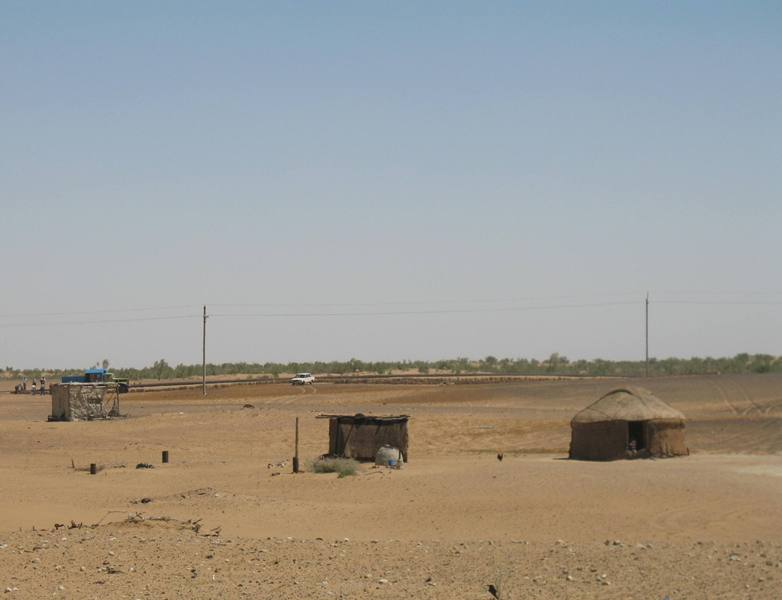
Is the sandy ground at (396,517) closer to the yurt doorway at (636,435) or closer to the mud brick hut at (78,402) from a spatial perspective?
the yurt doorway at (636,435)

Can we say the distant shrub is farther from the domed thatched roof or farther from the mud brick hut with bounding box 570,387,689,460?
the domed thatched roof

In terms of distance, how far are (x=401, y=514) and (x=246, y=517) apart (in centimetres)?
285

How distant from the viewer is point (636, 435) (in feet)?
99.2

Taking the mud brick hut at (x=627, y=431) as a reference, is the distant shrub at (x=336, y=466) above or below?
below

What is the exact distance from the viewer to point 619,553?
15.7 metres

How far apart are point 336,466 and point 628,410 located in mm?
8309

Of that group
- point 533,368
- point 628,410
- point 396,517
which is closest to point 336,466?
point 396,517

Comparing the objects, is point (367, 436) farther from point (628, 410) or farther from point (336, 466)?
point (628, 410)

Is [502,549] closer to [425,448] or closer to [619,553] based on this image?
[619,553]

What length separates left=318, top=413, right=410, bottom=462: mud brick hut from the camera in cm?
2914

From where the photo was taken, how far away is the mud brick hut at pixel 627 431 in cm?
2980

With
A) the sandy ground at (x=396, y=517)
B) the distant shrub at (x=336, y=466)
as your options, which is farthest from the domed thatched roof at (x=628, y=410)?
the distant shrub at (x=336, y=466)

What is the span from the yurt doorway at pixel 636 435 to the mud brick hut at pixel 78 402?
24881mm

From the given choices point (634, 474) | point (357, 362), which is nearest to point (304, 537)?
point (634, 474)
